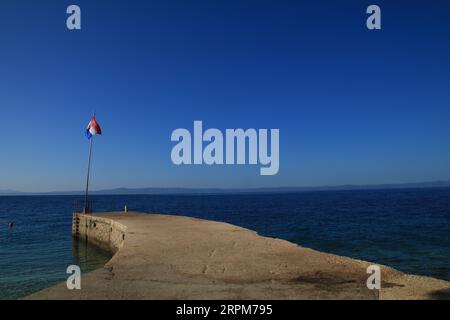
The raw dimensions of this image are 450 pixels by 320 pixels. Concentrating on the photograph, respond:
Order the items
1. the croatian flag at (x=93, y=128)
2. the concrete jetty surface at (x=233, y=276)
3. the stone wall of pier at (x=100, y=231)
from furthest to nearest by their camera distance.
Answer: the croatian flag at (x=93, y=128) → the stone wall of pier at (x=100, y=231) → the concrete jetty surface at (x=233, y=276)

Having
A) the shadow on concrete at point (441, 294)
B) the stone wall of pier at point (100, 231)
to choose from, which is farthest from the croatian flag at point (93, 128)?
the shadow on concrete at point (441, 294)

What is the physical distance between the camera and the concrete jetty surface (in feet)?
26.7

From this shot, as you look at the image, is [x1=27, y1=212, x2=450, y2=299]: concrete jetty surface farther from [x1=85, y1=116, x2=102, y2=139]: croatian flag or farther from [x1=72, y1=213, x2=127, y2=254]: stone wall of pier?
[x1=85, y1=116, x2=102, y2=139]: croatian flag

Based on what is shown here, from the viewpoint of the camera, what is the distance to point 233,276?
9.80 meters

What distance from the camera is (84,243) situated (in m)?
29.1

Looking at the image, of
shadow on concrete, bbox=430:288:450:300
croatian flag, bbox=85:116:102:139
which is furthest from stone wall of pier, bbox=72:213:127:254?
shadow on concrete, bbox=430:288:450:300

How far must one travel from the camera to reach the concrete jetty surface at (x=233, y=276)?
8.15m

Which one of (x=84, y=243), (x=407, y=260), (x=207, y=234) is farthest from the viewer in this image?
(x=84, y=243)

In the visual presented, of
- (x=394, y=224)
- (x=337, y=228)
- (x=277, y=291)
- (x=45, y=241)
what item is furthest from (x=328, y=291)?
(x=394, y=224)

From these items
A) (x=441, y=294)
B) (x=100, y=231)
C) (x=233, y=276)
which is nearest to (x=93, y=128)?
(x=100, y=231)

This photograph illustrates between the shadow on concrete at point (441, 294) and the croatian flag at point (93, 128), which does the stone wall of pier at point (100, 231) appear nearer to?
the croatian flag at point (93, 128)

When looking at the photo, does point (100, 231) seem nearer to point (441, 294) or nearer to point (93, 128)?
point (93, 128)
